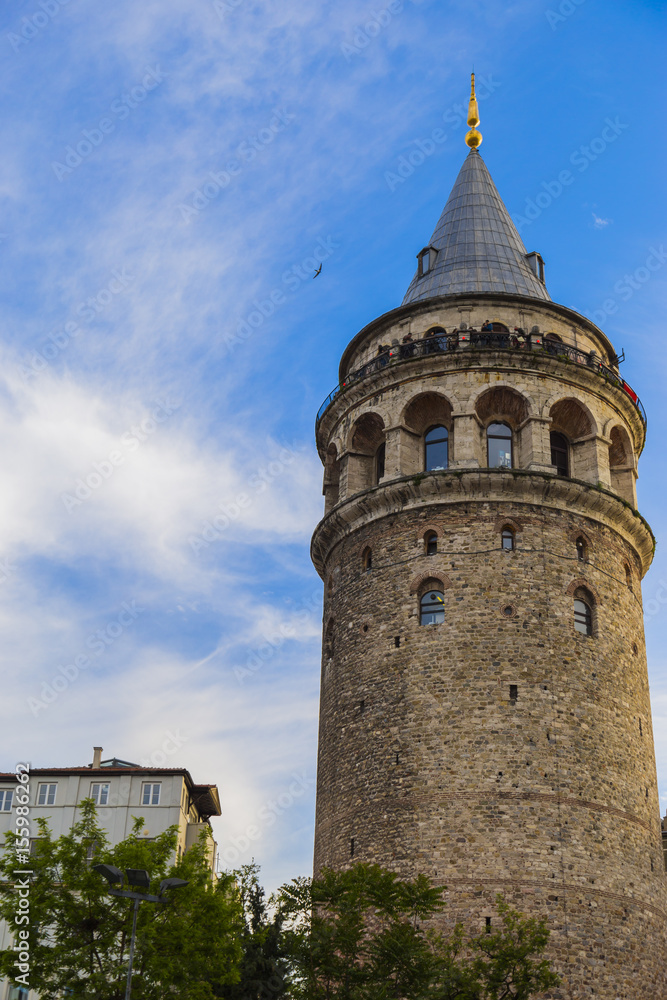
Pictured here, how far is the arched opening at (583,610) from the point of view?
125ft

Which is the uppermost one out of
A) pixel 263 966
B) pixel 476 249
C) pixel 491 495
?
pixel 476 249

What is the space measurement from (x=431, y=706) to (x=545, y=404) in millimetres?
11563

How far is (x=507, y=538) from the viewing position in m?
38.7

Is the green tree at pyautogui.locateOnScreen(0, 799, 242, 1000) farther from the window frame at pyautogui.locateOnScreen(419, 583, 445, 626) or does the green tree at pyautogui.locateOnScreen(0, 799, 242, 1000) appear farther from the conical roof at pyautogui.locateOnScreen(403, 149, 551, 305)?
the conical roof at pyautogui.locateOnScreen(403, 149, 551, 305)

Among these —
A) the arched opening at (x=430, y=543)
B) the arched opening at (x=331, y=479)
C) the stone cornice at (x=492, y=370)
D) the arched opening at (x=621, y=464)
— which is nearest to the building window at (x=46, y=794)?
the arched opening at (x=331, y=479)

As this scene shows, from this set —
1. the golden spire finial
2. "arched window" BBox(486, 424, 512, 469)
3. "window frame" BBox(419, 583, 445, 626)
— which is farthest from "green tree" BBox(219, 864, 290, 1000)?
the golden spire finial

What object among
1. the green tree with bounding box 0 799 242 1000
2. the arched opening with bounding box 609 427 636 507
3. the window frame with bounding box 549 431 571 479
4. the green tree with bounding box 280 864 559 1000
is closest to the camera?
the green tree with bounding box 0 799 242 1000

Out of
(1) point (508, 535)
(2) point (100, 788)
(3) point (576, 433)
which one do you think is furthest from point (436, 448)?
(2) point (100, 788)

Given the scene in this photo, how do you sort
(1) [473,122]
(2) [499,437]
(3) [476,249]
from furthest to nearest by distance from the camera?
1. (1) [473,122]
2. (3) [476,249]
3. (2) [499,437]

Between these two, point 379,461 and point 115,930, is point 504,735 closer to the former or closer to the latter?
point 379,461

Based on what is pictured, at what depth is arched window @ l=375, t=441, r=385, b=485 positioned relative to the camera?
140 ft

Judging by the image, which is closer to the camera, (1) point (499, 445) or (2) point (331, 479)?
(1) point (499, 445)

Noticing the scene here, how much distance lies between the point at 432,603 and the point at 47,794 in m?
18.9

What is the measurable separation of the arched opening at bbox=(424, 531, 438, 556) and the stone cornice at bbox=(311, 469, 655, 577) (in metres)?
0.99
